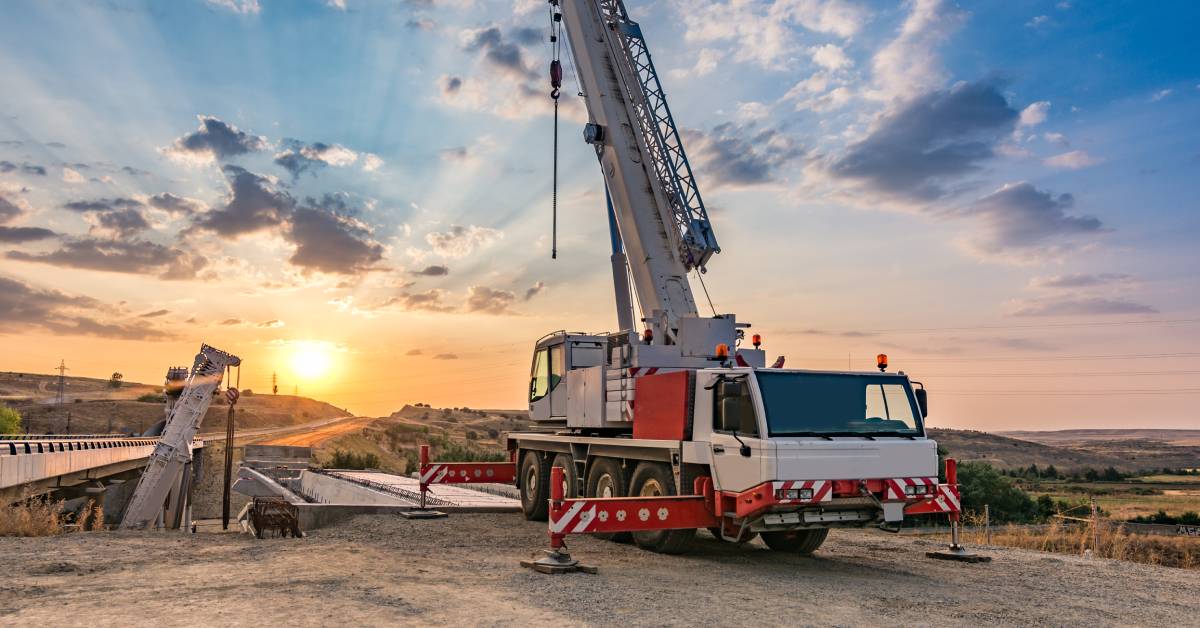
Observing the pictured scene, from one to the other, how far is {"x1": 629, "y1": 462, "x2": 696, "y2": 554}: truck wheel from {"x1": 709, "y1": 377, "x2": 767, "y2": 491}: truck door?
1.11 m

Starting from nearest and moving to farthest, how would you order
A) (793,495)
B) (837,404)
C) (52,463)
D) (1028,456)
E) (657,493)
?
(793,495) → (837,404) → (657,493) → (52,463) → (1028,456)

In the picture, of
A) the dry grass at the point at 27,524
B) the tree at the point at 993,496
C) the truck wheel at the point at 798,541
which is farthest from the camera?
the tree at the point at 993,496

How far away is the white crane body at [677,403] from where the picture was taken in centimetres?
1002

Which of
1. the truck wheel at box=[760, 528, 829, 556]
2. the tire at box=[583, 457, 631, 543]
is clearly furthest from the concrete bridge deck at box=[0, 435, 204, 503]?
the truck wheel at box=[760, 528, 829, 556]

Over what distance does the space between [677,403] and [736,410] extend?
1.43 m

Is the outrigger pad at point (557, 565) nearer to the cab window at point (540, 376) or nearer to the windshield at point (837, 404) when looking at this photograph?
the windshield at point (837, 404)

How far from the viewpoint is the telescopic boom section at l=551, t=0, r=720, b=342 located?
1580 centimetres

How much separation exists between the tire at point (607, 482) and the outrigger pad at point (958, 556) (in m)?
4.49

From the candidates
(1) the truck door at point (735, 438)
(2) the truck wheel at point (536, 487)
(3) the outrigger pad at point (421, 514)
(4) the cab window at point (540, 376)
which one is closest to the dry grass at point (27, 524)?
(3) the outrigger pad at point (421, 514)

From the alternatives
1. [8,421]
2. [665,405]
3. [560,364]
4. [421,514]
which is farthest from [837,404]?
[8,421]

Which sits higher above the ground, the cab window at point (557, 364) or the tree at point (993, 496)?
the cab window at point (557, 364)

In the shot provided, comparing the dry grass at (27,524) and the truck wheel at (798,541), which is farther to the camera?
the dry grass at (27,524)

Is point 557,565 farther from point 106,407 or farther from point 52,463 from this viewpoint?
point 106,407

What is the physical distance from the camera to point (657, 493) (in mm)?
11688
